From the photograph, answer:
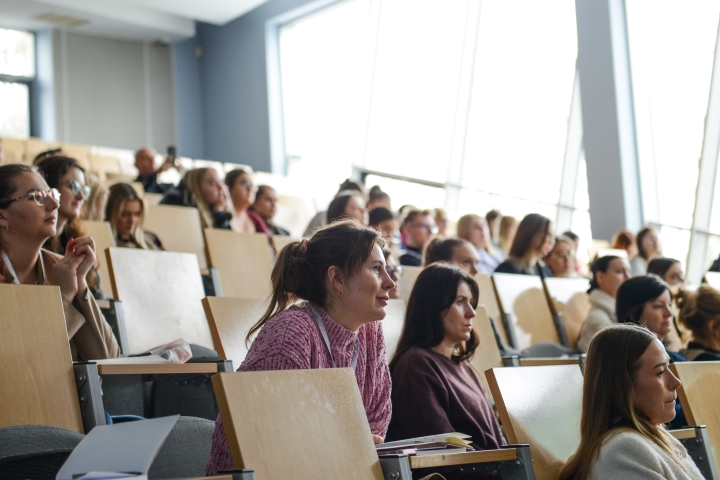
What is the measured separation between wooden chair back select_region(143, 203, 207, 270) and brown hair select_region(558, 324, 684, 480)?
2488 mm

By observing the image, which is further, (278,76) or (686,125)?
(278,76)

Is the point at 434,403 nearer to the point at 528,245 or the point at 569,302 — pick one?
the point at 569,302

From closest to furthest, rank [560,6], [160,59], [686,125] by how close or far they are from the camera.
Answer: [686,125]
[560,6]
[160,59]

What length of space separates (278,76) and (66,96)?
9.14 ft

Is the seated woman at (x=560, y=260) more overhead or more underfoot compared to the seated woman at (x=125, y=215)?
more underfoot

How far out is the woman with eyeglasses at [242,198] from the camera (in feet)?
14.8

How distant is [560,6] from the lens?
7367 millimetres

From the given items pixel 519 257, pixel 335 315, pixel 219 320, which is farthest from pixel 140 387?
pixel 519 257

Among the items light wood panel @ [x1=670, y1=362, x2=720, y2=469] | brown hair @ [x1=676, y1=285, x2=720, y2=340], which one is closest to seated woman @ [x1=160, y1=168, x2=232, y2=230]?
brown hair @ [x1=676, y1=285, x2=720, y2=340]

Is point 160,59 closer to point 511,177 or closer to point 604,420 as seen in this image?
point 511,177

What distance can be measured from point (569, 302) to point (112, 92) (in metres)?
8.48

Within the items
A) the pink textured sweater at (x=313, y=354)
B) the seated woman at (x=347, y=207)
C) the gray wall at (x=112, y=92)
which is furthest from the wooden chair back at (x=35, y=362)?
the gray wall at (x=112, y=92)

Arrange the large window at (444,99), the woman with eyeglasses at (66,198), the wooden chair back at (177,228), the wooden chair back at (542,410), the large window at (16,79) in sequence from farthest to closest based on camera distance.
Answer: the large window at (16,79), the large window at (444,99), the wooden chair back at (177,228), the woman with eyeglasses at (66,198), the wooden chair back at (542,410)

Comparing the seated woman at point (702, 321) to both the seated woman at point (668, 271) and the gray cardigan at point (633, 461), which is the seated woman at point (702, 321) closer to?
the seated woman at point (668, 271)
